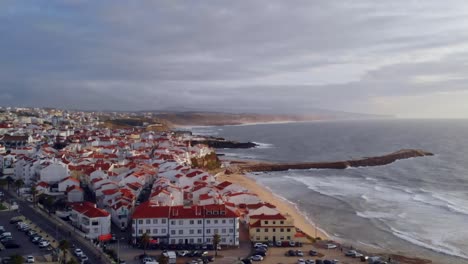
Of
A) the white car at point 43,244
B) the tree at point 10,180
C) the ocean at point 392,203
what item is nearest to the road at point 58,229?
the white car at point 43,244

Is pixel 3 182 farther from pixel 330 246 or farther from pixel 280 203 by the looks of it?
pixel 330 246

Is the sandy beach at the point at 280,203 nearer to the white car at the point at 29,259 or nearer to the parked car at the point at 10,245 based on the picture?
the white car at the point at 29,259

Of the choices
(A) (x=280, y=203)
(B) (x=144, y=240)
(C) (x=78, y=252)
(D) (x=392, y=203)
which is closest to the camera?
(C) (x=78, y=252)

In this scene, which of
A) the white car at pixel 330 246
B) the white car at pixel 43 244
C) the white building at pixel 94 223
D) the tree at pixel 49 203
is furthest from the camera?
the tree at pixel 49 203

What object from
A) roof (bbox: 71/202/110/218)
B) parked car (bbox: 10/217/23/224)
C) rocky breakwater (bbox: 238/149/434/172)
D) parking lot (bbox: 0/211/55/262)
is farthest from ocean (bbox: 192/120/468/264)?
parked car (bbox: 10/217/23/224)

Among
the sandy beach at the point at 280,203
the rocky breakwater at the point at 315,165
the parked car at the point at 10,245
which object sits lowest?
the sandy beach at the point at 280,203

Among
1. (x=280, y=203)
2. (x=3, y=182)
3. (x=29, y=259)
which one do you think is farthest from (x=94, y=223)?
(x=280, y=203)

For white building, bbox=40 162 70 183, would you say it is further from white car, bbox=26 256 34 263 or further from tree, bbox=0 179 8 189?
white car, bbox=26 256 34 263
